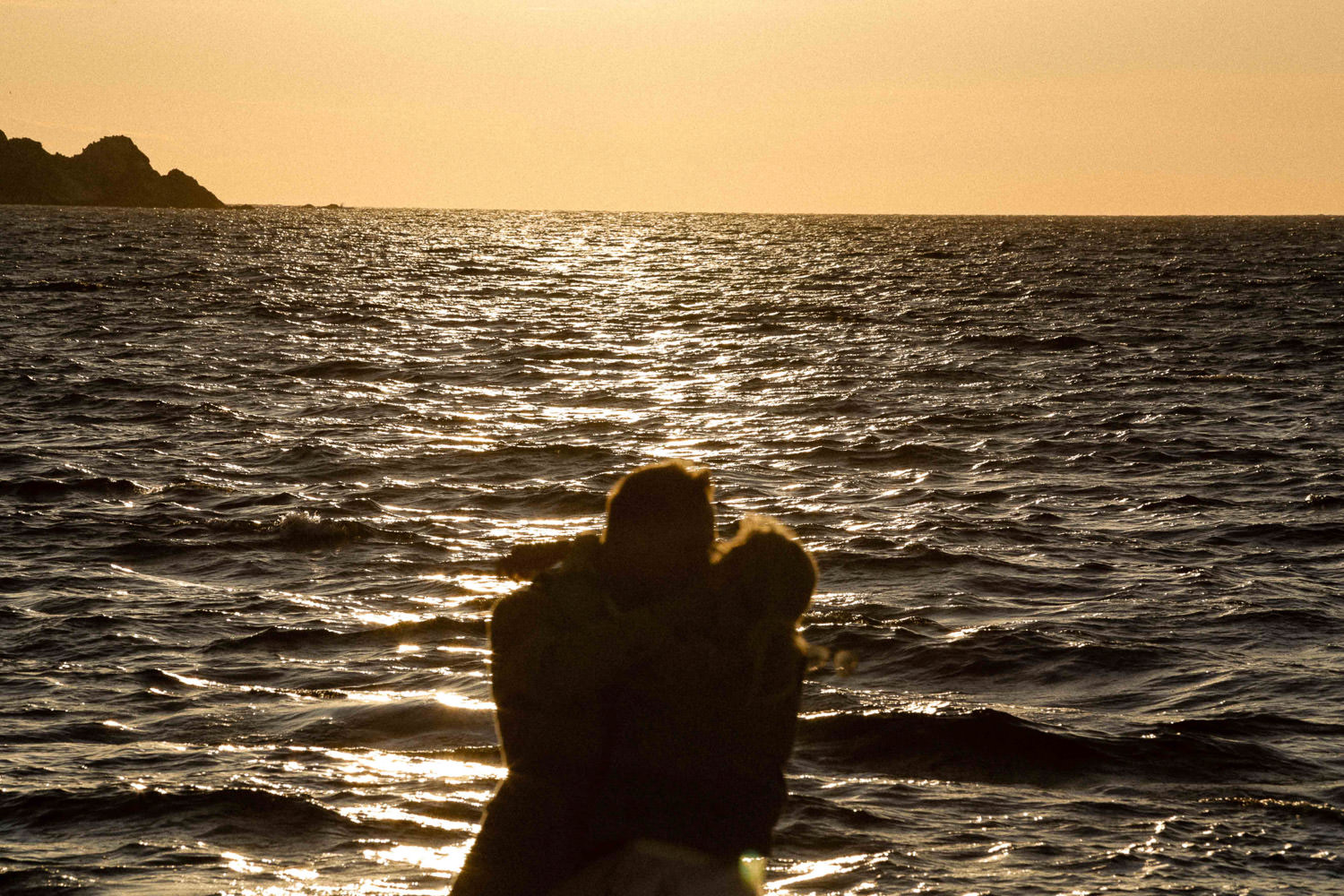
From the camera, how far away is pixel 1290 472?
1753 centimetres

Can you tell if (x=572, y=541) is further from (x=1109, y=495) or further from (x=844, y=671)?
(x=1109, y=495)

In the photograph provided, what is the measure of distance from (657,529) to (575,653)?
355 mm

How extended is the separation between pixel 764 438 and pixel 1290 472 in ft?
23.0

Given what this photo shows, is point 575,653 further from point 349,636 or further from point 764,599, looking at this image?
point 349,636

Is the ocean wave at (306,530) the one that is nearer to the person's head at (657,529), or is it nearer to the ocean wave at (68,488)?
the ocean wave at (68,488)

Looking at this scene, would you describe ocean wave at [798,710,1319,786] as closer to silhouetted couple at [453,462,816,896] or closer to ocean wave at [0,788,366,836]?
ocean wave at [0,788,366,836]

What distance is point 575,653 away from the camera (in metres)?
3.23

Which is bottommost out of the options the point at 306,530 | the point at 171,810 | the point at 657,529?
the point at 171,810

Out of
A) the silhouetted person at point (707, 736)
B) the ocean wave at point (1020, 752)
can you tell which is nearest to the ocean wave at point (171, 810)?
the ocean wave at point (1020, 752)

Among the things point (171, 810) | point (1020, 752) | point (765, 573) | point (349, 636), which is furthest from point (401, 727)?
point (765, 573)

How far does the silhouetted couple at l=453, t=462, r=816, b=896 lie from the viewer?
3268 millimetres

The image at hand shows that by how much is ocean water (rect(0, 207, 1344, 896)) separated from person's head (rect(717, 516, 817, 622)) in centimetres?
367

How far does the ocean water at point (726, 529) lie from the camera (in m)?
7.25

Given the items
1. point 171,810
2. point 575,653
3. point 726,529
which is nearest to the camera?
point 575,653
